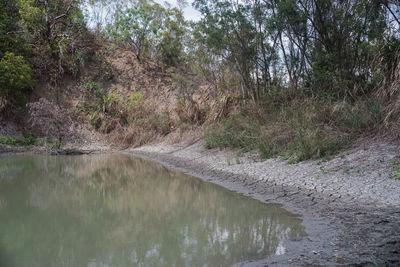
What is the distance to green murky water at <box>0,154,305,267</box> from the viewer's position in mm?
4410

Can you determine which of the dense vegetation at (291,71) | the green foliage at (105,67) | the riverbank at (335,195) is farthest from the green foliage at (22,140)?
the riverbank at (335,195)

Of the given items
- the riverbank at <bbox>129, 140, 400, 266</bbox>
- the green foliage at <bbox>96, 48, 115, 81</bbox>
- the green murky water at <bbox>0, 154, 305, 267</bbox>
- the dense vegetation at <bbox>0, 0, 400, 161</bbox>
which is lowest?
the green murky water at <bbox>0, 154, 305, 267</bbox>

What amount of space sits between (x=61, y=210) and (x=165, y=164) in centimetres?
703

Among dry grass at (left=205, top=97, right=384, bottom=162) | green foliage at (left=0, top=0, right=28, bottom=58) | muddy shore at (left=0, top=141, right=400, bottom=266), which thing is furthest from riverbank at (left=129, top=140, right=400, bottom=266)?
green foliage at (left=0, top=0, right=28, bottom=58)

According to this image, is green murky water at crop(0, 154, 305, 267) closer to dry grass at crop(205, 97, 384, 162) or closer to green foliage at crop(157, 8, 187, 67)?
dry grass at crop(205, 97, 384, 162)

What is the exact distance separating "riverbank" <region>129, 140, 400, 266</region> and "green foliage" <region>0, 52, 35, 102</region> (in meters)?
16.2

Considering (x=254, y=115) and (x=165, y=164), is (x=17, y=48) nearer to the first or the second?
(x=165, y=164)

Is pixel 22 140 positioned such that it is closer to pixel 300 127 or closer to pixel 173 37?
pixel 173 37

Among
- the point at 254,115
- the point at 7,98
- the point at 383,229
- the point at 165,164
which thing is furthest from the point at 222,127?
the point at 7,98

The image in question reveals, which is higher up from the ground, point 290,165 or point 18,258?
point 290,165

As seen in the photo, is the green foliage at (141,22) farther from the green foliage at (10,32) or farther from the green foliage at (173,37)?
the green foliage at (10,32)

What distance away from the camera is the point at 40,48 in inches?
1016

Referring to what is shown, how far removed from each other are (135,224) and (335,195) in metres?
3.99

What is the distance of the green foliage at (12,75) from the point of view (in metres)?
21.0
